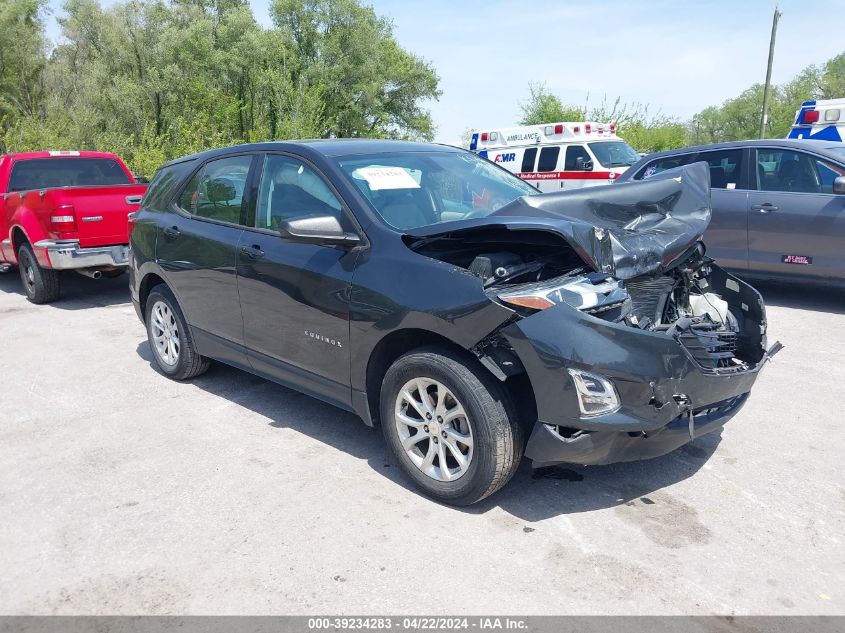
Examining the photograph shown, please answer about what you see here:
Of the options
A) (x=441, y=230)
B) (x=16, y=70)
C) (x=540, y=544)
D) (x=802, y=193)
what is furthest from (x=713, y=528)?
(x=16, y=70)

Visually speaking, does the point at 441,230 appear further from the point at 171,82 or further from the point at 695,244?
the point at 171,82

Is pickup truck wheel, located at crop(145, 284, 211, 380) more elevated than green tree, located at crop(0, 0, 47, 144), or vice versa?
green tree, located at crop(0, 0, 47, 144)

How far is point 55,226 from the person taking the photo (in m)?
A: 8.16

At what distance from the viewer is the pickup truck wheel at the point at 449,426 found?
10.6ft

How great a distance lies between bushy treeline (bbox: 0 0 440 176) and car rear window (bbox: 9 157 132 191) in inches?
387

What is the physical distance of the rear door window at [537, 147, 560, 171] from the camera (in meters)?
16.1

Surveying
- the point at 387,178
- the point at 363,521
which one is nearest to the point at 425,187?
the point at 387,178

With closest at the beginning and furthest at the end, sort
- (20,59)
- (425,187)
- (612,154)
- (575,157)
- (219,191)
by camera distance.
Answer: (425,187)
(219,191)
(612,154)
(575,157)
(20,59)

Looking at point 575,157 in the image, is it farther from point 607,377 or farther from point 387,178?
point 607,377

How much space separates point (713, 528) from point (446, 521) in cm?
124

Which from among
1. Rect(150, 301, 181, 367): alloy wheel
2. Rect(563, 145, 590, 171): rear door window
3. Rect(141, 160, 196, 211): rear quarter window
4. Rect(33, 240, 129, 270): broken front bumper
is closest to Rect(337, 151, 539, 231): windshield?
Rect(141, 160, 196, 211): rear quarter window

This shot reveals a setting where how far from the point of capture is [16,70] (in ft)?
104

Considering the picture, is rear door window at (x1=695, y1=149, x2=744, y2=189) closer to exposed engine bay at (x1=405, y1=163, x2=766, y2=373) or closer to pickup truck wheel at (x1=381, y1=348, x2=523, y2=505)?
exposed engine bay at (x1=405, y1=163, x2=766, y2=373)

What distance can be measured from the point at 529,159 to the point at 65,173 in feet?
33.6
